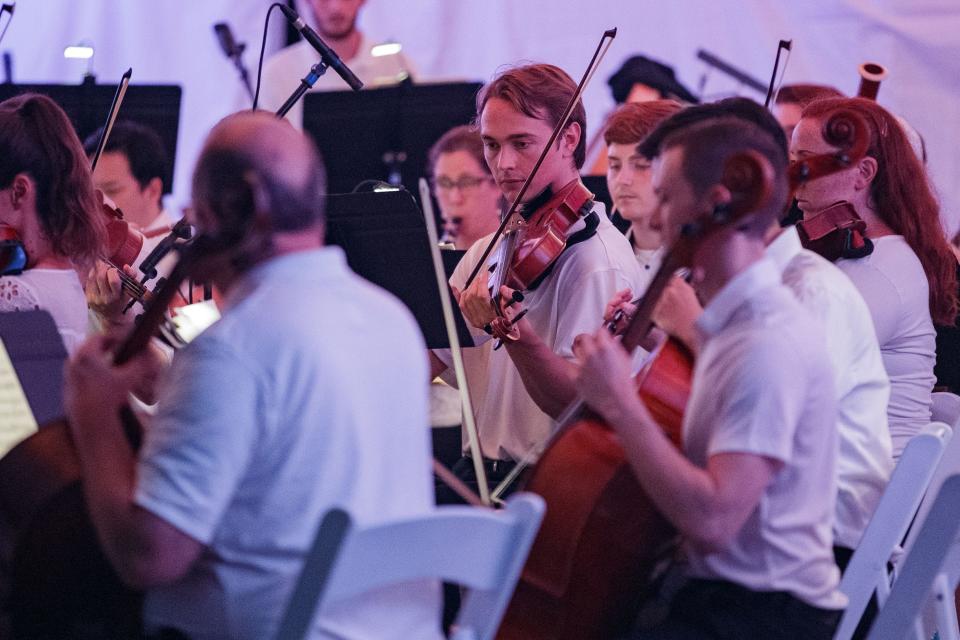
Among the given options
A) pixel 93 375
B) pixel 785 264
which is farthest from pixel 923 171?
pixel 93 375

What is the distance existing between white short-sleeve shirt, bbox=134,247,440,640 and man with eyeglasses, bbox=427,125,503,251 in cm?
255

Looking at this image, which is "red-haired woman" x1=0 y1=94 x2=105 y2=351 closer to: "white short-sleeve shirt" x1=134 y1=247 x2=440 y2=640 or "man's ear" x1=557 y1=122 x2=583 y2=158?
"man's ear" x1=557 y1=122 x2=583 y2=158

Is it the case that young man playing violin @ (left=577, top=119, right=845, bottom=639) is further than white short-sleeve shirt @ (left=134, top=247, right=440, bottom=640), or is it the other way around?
young man playing violin @ (left=577, top=119, right=845, bottom=639)

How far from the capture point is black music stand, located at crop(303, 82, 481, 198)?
4.57 meters

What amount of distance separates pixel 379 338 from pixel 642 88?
3721 millimetres

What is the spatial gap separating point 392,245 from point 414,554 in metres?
1.22

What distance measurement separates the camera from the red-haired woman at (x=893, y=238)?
9.32 feet

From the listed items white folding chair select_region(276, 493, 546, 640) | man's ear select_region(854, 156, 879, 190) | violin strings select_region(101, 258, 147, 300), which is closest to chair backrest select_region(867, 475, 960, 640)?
white folding chair select_region(276, 493, 546, 640)

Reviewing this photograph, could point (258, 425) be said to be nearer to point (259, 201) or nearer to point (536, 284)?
point (259, 201)

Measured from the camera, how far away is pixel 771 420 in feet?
5.80

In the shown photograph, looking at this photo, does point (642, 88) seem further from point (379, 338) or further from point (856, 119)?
point (379, 338)

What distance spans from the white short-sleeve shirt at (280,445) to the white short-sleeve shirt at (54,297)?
1080 millimetres

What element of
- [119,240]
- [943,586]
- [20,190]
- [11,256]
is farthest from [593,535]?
[119,240]

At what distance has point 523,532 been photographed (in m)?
1.62
